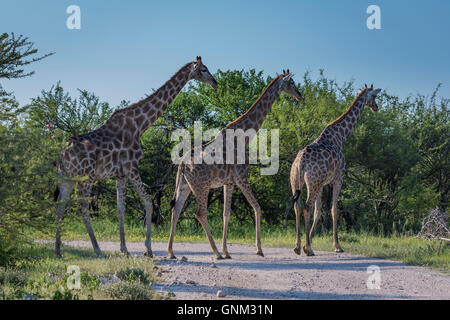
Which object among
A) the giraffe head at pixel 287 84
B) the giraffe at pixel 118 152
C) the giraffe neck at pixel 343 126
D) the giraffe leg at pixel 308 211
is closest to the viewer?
the giraffe at pixel 118 152

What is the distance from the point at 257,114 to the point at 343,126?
268 cm

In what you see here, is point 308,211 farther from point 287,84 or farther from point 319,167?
point 287,84

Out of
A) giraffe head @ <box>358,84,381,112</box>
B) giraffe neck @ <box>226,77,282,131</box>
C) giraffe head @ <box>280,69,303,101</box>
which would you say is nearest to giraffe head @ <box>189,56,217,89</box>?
giraffe neck @ <box>226,77,282,131</box>

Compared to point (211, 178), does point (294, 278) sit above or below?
below

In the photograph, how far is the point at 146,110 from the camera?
418 inches

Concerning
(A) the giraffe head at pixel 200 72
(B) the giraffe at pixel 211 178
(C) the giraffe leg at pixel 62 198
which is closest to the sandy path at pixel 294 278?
(B) the giraffe at pixel 211 178

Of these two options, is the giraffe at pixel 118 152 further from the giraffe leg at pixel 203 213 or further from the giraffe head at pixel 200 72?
the giraffe leg at pixel 203 213

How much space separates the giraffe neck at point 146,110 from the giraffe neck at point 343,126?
3.82 m

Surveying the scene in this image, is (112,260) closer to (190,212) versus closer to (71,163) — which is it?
(71,163)

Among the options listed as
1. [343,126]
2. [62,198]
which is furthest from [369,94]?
[62,198]

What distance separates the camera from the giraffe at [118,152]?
364 inches

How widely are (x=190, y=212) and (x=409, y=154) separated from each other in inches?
313
